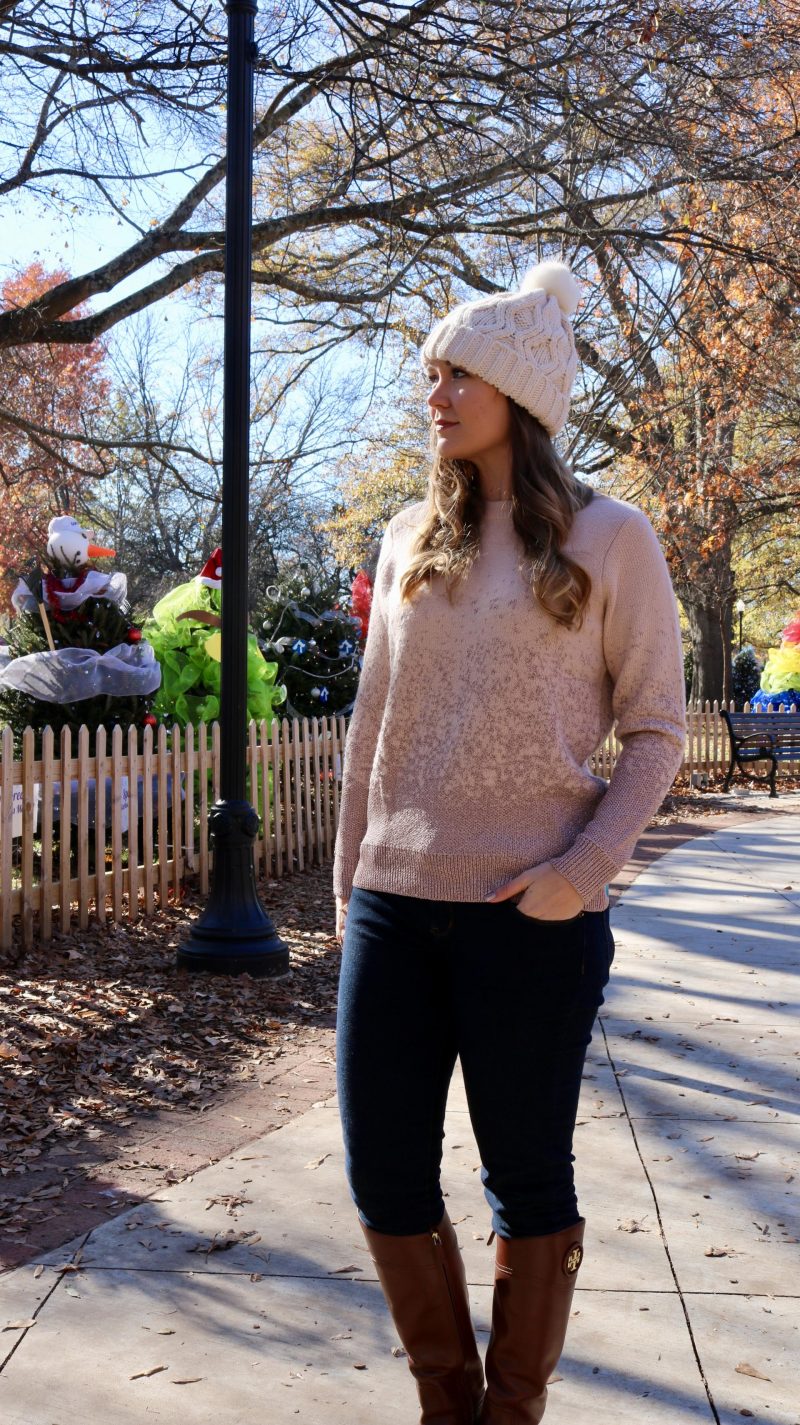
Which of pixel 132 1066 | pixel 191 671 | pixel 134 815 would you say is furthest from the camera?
pixel 191 671

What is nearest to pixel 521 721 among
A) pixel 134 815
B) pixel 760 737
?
pixel 134 815

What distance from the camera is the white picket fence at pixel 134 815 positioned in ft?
23.1

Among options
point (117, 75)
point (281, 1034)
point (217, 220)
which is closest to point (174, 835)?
point (281, 1034)

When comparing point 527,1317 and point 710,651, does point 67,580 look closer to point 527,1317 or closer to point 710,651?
point 527,1317

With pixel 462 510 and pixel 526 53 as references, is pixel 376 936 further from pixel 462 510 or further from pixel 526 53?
pixel 526 53

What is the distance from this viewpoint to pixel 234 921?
6.52 metres

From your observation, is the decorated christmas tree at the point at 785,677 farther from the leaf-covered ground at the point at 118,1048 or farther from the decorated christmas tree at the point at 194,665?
the leaf-covered ground at the point at 118,1048

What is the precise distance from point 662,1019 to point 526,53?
524 centimetres

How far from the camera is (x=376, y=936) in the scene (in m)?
2.10

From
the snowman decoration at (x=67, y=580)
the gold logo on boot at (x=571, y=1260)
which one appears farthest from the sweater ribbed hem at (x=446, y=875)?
the snowman decoration at (x=67, y=580)

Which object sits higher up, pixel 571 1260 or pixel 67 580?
pixel 67 580

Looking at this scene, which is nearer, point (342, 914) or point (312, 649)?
point (342, 914)

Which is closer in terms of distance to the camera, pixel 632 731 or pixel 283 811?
pixel 632 731

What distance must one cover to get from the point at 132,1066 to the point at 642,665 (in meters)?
3.49
